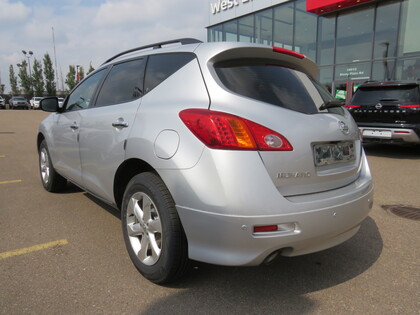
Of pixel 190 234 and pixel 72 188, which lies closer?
pixel 190 234

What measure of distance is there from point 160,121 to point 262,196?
33.9 inches

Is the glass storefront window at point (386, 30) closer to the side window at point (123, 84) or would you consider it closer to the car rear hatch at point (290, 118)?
the car rear hatch at point (290, 118)

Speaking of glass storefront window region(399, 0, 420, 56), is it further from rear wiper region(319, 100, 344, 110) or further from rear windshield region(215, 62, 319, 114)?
rear windshield region(215, 62, 319, 114)

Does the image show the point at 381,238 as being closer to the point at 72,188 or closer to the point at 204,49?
the point at 204,49

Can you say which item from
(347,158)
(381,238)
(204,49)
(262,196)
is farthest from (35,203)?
(381,238)

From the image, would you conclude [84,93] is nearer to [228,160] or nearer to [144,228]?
[144,228]

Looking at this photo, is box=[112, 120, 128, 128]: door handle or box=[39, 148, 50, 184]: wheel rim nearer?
box=[112, 120, 128, 128]: door handle

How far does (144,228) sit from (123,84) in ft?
4.36

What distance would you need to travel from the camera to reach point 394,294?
7.44 feet

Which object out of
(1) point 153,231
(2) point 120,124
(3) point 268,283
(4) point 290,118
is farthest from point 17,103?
(4) point 290,118

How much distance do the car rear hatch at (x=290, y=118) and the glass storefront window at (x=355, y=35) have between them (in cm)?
1392

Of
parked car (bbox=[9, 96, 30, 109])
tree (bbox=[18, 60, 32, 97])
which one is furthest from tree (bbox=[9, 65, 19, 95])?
parked car (bbox=[9, 96, 30, 109])

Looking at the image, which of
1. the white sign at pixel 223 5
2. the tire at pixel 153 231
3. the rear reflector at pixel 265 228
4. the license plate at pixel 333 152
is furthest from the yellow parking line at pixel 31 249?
the white sign at pixel 223 5

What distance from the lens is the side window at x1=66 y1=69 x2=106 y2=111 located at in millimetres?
3525
